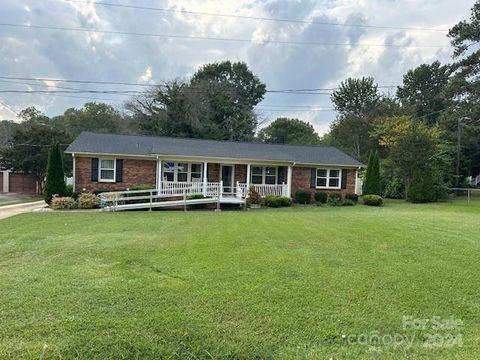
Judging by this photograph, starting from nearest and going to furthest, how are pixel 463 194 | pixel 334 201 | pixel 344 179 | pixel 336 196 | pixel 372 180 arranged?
pixel 334 201, pixel 336 196, pixel 344 179, pixel 372 180, pixel 463 194

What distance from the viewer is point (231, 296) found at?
471 centimetres

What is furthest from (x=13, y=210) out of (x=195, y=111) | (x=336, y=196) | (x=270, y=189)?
(x=195, y=111)

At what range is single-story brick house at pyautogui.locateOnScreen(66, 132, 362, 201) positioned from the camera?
19.6m

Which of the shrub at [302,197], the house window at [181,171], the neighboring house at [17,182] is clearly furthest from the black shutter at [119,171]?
the neighboring house at [17,182]

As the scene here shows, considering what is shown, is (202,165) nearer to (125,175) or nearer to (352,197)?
(125,175)

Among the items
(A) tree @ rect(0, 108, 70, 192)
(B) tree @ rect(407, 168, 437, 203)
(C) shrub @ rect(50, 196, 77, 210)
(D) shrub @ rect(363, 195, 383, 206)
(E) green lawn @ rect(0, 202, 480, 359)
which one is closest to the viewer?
(E) green lawn @ rect(0, 202, 480, 359)

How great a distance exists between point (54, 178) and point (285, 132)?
36019 mm

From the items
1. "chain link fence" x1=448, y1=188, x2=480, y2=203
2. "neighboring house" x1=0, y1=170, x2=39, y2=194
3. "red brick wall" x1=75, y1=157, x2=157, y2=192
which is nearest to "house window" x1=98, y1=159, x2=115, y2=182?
"red brick wall" x1=75, y1=157, x2=157, y2=192

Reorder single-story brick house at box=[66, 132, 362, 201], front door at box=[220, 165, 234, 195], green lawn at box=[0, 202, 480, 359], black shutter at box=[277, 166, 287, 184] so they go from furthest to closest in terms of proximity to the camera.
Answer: black shutter at box=[277, 166, 287, 184] < front door at box=[220, 165, 234, 195] < single-story brick house at box=[66, 132, 362, 201] < green lawn at box=[0, 202, 480, 359]

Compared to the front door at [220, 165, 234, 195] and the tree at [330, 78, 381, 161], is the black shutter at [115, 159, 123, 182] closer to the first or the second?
the front door at [220, 165, 234, 195]

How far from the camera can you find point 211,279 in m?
5.29

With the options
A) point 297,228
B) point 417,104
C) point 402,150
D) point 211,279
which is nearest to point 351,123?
point 417,104

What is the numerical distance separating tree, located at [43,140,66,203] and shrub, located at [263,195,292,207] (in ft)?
32.8

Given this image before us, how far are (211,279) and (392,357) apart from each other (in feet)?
8.18
